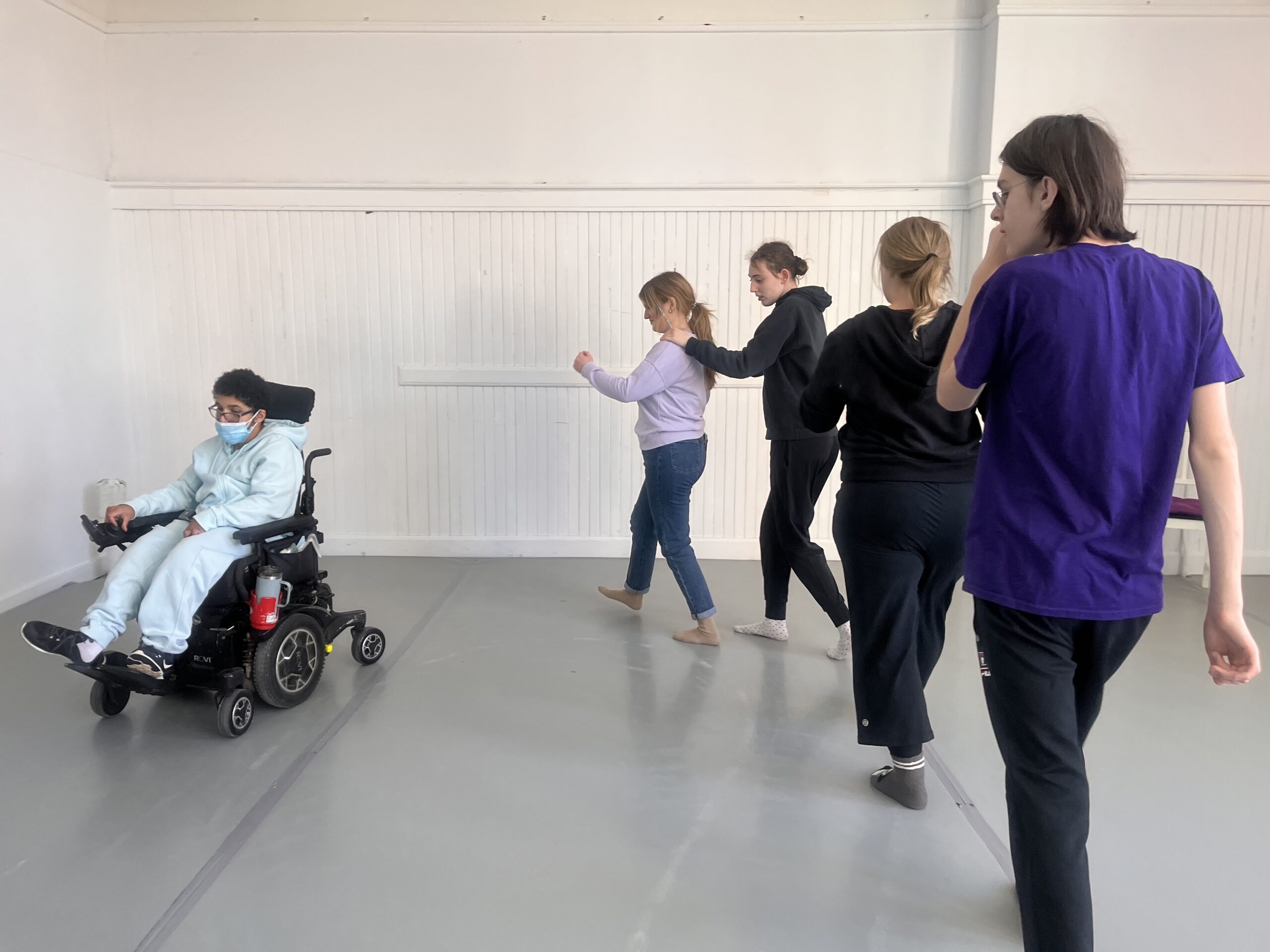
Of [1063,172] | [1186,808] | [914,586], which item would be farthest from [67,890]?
[1186,808]

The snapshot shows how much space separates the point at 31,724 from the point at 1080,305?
314 cm

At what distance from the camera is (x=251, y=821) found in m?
2.16

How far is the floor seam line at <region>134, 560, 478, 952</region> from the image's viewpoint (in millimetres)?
1770

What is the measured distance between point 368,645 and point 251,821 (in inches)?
40.5

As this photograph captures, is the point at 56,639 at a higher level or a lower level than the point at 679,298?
lower

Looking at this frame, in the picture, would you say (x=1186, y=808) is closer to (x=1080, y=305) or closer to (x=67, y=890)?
(x=1080, y=305)

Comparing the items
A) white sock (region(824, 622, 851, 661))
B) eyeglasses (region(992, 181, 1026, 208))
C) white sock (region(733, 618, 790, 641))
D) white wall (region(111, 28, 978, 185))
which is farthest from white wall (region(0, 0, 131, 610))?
eyeglasses (region(992, 181, 1026, 208))

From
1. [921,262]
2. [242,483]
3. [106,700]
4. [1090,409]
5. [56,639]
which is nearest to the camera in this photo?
[1090,409]

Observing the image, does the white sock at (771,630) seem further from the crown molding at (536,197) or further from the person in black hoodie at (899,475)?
the crown molding at (536,197)

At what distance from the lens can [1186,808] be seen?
224 centimetres

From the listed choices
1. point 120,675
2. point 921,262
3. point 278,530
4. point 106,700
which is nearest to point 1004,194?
point 921,262

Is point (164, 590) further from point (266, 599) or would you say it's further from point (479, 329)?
point (479, 329)

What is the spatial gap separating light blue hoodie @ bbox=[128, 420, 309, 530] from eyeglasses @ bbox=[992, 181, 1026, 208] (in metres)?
2.31

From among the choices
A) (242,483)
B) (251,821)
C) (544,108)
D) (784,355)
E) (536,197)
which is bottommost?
(251,821)
